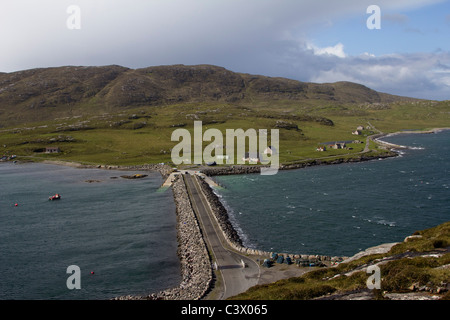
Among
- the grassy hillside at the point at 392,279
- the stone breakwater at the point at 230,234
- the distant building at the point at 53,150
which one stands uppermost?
the distant building at the point at 53,150

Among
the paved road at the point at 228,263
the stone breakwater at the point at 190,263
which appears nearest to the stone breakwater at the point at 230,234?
the paved road at the point at 228,263

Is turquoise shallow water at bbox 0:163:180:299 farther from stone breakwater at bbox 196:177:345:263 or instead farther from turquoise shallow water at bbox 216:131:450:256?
turquoise shallow water at bbox 216:131:450:256

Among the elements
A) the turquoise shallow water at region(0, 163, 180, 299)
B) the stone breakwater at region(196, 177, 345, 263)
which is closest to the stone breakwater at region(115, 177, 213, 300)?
the turquoise shallow water at region(0, 163, 180, 299)

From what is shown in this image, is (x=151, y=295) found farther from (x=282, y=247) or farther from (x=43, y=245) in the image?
(x=43, y=245)

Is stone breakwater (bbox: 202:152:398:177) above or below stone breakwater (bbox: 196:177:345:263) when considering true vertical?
above

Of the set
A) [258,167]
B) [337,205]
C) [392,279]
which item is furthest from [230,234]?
[258,167]

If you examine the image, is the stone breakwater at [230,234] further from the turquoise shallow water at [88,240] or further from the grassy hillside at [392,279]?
the grassy hillside at [392,279]

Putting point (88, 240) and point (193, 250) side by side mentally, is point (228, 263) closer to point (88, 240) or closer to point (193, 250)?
point (193, 250)
